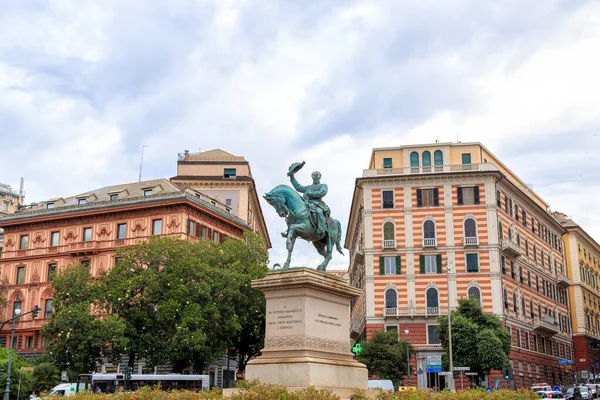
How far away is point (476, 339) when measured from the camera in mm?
55375

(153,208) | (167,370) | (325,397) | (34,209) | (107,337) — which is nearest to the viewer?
(325,397)

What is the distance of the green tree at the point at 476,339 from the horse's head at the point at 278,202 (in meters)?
38.0

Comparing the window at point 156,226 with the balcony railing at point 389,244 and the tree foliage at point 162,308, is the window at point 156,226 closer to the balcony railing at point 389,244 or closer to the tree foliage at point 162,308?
the tree foliage at point 162,308

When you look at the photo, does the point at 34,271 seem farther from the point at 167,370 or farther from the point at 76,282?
the point at 76,282

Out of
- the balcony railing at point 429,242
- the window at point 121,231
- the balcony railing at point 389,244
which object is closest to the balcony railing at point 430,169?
the balcony railing at point 429,242

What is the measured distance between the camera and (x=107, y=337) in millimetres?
48406

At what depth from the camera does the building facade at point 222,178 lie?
8400cm

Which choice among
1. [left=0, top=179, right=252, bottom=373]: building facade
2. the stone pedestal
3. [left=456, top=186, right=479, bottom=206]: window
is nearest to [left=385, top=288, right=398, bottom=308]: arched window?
[left=456, top=186, right=479, bottom=206]: window

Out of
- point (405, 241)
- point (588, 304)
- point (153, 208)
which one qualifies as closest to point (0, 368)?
point (153, 208)

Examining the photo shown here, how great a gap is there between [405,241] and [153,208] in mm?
25258

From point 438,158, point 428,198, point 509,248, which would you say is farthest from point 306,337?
point 438,158

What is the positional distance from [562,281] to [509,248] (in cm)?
2516

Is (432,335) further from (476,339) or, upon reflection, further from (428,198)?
(428,198)

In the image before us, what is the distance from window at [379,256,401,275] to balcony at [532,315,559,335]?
62.0 ft
